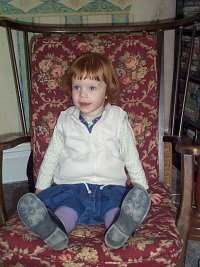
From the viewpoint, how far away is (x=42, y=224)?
1.12 m

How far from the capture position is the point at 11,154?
2359 mm

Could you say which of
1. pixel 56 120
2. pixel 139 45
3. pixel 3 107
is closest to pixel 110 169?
pixel 56 120

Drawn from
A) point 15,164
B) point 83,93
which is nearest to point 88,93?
point 83,93

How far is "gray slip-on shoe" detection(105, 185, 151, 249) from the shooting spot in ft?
3.63

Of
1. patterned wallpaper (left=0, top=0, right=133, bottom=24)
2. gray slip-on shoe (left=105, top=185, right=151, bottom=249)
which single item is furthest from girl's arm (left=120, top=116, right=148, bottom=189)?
patterned wallpaper (left=0, top=0, right=133, bottom=24)

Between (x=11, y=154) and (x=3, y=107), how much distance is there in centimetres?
29

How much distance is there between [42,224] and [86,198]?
234 mm

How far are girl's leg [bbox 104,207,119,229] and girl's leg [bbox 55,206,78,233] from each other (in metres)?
0.09

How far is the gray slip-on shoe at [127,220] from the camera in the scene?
1107mm

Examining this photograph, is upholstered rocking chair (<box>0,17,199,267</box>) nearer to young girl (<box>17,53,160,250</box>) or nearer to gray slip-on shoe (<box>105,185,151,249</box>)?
young girl (<box>17,53,160,250</box>)

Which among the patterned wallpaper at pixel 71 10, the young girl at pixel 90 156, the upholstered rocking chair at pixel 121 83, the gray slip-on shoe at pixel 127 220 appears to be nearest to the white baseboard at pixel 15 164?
the patterned wallpaper at pixel 71 10

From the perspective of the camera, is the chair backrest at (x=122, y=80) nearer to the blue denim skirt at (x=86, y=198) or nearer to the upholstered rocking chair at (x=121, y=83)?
the upholstered rocking chair at (x=121, y=83)

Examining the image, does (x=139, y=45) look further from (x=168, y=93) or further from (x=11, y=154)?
(x=11, y=154)

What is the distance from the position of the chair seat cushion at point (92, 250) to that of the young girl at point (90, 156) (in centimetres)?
9
